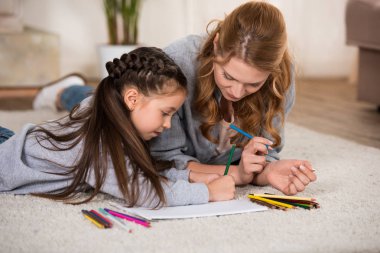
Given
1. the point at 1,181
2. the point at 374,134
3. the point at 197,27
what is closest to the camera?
the point at 1,181

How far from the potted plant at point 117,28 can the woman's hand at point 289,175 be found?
1.94 m

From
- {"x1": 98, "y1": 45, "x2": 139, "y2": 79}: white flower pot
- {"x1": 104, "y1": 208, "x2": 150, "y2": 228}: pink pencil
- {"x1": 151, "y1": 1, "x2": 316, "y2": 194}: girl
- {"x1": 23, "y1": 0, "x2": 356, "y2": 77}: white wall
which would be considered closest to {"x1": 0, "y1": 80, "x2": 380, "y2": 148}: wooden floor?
{"x1": 23, "y1": 0, "x2": 356, "y2": 77}: white wall

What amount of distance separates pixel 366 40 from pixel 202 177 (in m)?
1.50

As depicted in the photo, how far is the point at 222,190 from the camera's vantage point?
4.50ft

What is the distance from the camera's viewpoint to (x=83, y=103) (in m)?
1.48

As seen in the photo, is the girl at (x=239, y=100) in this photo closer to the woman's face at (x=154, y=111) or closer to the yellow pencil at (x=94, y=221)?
the woman's face at (x=154, y=111)

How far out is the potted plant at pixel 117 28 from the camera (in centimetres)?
325

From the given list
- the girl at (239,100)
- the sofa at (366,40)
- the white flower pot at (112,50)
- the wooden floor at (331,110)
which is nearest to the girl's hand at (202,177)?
the girl at (239,100)

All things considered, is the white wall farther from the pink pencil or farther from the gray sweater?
the pink pencil

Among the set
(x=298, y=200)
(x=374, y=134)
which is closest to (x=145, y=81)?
(x=298, y=200)

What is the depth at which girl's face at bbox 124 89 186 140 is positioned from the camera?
53.3 inches

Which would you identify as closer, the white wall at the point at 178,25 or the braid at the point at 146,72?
the braid at the point at 146,72

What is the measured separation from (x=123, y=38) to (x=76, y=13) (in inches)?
18.3

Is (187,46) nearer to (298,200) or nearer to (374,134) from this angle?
(298,200)
